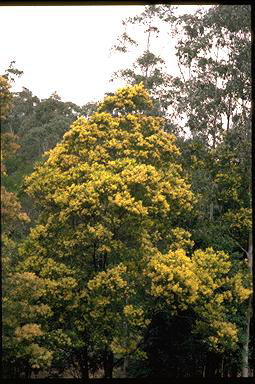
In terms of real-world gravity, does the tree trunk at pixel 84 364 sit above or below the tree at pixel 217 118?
below

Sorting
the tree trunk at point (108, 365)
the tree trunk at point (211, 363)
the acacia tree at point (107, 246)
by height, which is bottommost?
the tree trunk at point (211, 363)

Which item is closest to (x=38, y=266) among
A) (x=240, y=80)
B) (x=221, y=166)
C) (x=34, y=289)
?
(x=34, y=289)

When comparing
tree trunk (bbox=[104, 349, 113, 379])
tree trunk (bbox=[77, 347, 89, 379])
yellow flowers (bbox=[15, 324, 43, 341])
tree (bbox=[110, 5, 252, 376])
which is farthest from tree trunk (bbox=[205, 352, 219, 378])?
yellow flowers (bbox=[15, 324, 43, 341])

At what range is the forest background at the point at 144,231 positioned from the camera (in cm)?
1104

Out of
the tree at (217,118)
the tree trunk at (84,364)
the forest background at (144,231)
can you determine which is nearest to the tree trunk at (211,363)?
the forest background at (144,231)

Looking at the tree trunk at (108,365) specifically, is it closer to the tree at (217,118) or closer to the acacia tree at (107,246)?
the acacia tree at (107,246)

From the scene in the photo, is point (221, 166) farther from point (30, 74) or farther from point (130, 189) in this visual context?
point (30, 74)

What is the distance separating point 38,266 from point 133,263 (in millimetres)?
1852

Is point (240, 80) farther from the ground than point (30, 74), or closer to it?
closer to it

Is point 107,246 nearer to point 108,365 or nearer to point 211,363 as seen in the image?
point 108,365

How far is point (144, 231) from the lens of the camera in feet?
38.9

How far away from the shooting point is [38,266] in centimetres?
1167

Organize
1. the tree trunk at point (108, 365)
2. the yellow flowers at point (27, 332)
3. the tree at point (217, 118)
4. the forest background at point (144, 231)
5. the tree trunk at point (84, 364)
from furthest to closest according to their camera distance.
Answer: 1. the tree at point (217, 118)
2. the tree trunk at point (84, 364)
3. the tree trunk at point (108, 365)
4. the forest background at point (144, 231)
5. the yellow flowers at point (27, 332)

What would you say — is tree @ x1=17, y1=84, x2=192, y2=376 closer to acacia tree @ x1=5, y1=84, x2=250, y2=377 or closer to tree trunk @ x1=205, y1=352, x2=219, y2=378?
acacia tree @ x1=5, y1=84, x2=250, y2=377
